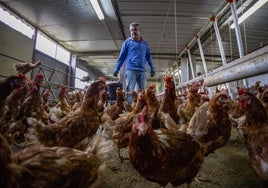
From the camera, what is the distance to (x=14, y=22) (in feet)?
25.9

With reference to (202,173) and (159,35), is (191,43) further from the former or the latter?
(202,173)

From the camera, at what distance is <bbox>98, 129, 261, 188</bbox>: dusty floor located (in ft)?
6.95

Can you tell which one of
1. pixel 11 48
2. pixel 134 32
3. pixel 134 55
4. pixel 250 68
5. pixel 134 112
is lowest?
pixel 134 112

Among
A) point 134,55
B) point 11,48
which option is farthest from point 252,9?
point 11,48

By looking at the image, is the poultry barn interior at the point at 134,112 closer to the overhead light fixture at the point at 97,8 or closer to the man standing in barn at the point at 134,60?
the overhead light fixture at the point at 97,8

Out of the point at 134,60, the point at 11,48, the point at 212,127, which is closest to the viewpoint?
the point at 212,127

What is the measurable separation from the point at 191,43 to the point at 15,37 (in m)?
8.26

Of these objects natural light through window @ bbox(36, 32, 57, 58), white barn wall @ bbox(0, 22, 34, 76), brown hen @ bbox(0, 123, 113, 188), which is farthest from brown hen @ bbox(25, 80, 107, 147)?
natural light through window @ bbox(36, 32, 57, 58)

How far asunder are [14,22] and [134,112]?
24.6 ft

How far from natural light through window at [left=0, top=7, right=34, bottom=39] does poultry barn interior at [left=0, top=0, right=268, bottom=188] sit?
0.12ft

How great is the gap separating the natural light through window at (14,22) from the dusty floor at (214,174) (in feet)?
24.0

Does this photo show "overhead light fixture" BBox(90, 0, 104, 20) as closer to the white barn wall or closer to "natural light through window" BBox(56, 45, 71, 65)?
the white barn wall

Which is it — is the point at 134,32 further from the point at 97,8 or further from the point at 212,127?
the point at 212,127

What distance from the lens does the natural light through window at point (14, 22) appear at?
7.29m
